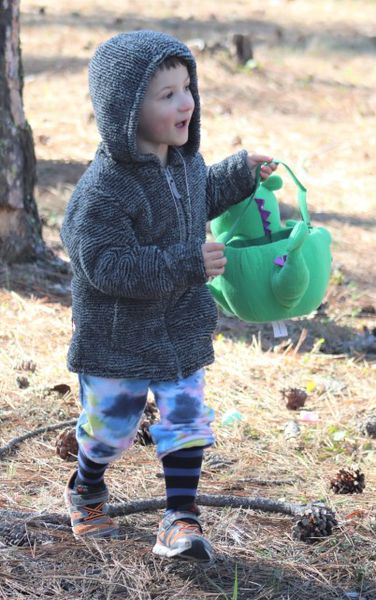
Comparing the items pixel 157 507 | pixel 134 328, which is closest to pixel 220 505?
pixel 157 507

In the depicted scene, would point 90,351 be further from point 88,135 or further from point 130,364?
point 88,135

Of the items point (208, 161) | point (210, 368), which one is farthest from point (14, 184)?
point (208, 161)

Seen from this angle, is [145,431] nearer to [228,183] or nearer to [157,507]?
[157,507]

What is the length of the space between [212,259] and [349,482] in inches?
46.7

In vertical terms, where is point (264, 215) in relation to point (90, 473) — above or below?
above

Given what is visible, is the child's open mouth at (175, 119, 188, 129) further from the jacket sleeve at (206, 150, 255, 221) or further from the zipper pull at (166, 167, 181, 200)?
the jacket sleeve at (206, 150, 255, 221)

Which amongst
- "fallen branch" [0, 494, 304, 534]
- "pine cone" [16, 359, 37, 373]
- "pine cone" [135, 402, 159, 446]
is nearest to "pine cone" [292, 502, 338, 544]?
"fallen branch" [0, 494, 304, 534]

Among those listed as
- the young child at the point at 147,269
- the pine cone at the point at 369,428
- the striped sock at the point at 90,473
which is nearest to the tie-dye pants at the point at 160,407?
the young child at the point at 147,269

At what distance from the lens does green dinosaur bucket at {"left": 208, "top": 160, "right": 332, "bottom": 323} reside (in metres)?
3.02

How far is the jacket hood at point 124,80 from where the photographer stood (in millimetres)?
2791

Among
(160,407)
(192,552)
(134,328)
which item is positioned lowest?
(192,552)

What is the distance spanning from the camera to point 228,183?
320cm

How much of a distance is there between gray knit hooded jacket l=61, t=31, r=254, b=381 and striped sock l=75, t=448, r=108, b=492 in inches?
13.4

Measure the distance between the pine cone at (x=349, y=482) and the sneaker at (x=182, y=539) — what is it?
745 mm
